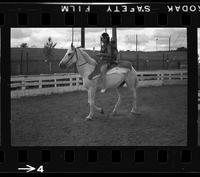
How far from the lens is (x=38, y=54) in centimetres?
668

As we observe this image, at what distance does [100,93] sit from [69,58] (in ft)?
2.64

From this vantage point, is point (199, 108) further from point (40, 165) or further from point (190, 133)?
point (40, 165)

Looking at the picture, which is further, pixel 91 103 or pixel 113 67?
pixel 113 67

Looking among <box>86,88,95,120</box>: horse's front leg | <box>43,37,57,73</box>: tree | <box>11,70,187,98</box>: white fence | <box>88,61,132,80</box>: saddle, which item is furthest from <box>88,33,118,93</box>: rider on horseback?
<box>43,37,57,73</box>: tree

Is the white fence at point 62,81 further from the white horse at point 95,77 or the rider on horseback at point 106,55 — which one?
the rider on horseback at point 106,55

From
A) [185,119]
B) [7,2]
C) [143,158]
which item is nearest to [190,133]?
[185,119]

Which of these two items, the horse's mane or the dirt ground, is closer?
the dirt ground

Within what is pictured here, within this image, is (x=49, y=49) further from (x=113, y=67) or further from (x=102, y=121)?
(x=102, y=121)

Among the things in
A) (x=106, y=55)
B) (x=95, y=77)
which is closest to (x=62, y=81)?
(x=95, y=77)

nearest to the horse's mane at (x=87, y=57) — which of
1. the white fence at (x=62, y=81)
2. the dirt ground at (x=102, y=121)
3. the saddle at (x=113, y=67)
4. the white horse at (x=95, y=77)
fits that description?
the white horse at (x=95, y=77)

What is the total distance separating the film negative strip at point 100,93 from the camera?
6293 mm

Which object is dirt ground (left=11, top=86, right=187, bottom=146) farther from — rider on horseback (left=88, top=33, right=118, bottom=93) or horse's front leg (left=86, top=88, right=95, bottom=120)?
rider on horseback (left=88, top=33, right=118, bottom=93)

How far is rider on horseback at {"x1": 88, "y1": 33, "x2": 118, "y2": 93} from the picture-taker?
21.8ft

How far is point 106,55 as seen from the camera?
267 inches
